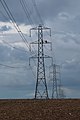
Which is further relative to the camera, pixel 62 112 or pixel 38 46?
pixel 38 46

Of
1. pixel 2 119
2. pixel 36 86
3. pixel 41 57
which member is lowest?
pixel 2 119

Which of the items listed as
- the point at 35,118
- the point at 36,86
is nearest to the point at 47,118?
the point at 35,118

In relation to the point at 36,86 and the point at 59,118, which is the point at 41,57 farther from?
the point at 59,118

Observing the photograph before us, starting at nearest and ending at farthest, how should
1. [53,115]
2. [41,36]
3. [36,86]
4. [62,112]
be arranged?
[53,115]
[62,112]
[36,86]
[41,36]

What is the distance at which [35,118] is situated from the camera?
85.7 ft

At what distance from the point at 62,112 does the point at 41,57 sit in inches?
1100

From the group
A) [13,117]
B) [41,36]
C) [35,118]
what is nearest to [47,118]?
[35,118]

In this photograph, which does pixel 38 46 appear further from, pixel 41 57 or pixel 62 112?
pixel 62 112

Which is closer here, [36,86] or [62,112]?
[62,112]

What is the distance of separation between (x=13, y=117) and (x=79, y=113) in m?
5.29

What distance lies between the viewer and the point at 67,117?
26953 millimetres

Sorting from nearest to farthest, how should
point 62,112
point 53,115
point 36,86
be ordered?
point 53,115, point 62,112, point 36,86

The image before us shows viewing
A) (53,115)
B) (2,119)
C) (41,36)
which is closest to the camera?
(2,119)

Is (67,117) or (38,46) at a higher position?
(38,46)
